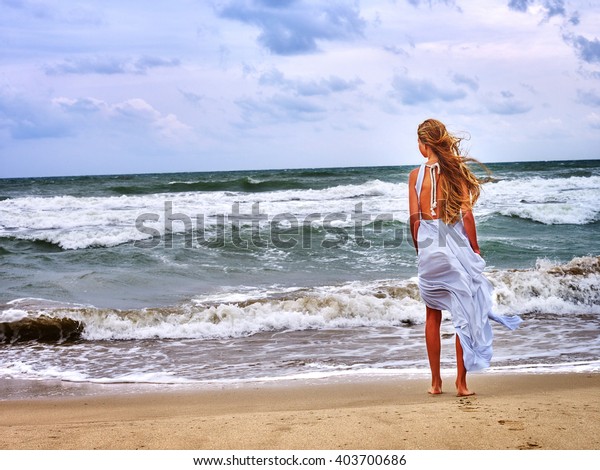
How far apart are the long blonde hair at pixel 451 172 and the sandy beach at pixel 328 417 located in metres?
1.27

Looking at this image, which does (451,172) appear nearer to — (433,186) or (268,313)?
(433,186)

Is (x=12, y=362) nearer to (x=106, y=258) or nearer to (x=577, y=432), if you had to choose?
(x=577, y=432)

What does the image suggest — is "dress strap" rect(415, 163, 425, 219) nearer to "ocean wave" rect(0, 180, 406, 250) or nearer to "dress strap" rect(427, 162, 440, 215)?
"dress strap" rect(427, 162, 440, 215)

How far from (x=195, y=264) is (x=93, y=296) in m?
3.07

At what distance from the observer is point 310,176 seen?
41875 millimetres

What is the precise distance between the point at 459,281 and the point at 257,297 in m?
6.15

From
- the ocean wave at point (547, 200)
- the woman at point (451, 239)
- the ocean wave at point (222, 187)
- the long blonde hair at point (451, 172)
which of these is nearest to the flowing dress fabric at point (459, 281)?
the woman at point (451, 239)

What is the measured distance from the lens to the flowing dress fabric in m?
4.38

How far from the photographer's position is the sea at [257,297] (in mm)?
6410

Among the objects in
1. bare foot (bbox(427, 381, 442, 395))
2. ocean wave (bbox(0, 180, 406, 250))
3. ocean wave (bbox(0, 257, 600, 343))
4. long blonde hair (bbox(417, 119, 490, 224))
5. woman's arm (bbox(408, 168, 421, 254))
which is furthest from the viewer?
ocean wave (bbox(0, 180, 406, 250))

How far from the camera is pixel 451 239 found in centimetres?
437

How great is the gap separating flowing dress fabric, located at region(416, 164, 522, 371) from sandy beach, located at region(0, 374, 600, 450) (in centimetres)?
38

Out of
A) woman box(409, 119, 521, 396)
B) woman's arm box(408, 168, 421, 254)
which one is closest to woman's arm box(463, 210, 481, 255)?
woman box(409, 119, 521, 396)

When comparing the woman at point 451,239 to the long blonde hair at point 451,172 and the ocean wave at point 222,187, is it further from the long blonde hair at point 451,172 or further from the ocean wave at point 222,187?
the ocean wave at point 222,187
